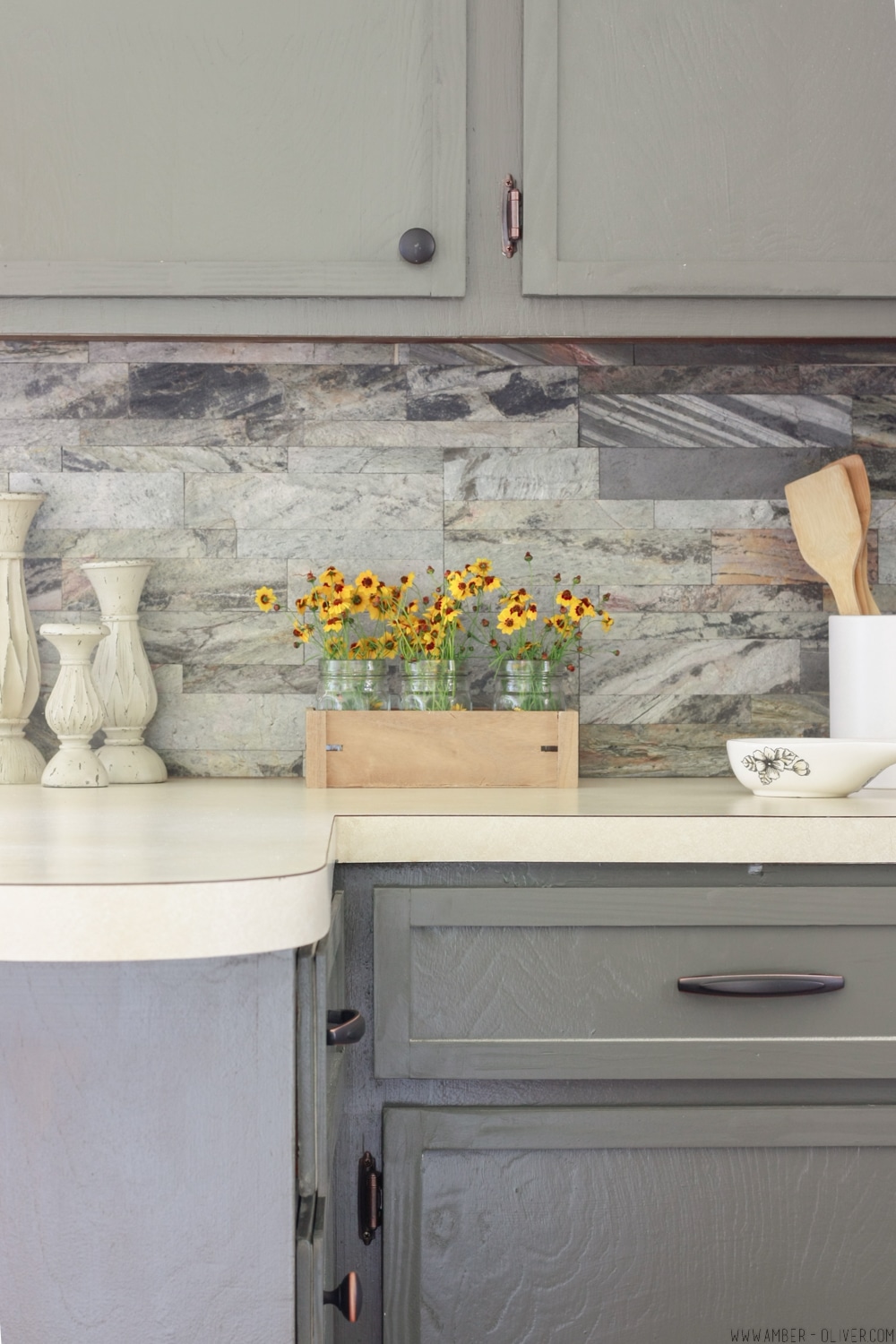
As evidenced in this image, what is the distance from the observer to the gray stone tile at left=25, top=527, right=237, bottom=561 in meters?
1.75

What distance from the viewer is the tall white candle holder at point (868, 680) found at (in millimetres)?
1542

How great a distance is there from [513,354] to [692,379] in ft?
0.87

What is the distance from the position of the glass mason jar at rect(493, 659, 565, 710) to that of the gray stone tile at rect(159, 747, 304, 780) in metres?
0.34

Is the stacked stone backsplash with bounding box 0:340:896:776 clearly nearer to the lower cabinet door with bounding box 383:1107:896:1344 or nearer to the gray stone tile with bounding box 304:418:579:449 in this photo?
the gray stone tile with bounding box 304:418:579:449

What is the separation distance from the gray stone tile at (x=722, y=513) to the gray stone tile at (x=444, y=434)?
170 millimetres

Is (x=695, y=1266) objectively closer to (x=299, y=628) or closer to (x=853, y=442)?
(x=299, y=628)

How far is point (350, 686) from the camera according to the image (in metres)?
1.59

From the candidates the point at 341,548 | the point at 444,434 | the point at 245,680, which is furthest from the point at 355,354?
the point at 245,680

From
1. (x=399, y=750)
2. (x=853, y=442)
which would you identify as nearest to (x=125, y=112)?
(x=399, y=750)

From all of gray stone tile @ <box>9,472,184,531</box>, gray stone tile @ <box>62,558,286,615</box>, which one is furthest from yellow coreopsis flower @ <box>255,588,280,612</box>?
gray stone tile @ <box>9,472,184,531</box>

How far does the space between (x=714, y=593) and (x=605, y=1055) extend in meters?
0.83

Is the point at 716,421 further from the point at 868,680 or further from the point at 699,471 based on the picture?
the point at 868,680

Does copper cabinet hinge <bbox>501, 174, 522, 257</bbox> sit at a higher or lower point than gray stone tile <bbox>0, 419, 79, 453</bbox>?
higher

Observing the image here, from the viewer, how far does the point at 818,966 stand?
116 cm
